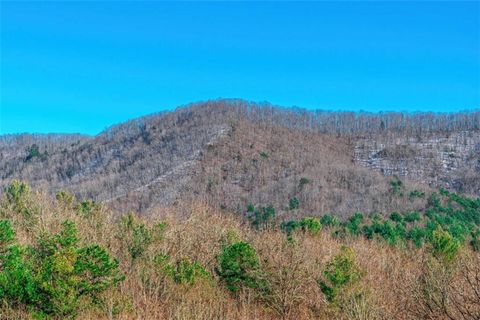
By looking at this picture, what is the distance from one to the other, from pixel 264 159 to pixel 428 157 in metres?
27.0

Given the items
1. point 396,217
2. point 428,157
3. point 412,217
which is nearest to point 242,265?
point 412,217

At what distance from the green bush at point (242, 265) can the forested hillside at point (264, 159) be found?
35379mm

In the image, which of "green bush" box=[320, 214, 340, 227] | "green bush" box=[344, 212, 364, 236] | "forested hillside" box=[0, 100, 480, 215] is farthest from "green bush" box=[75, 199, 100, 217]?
"forested hillside" box=[0, 100, 480, 215]

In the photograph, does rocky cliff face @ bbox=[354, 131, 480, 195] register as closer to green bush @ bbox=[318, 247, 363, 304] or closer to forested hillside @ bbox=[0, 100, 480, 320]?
forested hillside @ bbox=[0, 100, 480, 320]

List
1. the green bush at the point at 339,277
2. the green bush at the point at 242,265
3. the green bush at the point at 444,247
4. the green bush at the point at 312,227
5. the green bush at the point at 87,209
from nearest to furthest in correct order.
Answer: the green bush at the point at 339,277 → the green bush at the point at 242,265 → the green bush at the point at 444,247 → the green bush at the point at 87,209 → the green bush at the point at 312,227

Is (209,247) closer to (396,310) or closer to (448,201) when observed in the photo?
(396,310)

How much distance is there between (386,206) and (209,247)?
34.8 metres

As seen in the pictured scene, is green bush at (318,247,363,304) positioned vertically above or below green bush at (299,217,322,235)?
below

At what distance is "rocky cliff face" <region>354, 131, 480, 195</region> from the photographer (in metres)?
75.0

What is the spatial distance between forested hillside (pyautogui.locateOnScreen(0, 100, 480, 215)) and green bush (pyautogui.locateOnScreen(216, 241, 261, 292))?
116ft

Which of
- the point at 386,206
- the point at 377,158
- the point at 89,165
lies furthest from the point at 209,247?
the point at 89,165

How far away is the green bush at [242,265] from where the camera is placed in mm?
16516

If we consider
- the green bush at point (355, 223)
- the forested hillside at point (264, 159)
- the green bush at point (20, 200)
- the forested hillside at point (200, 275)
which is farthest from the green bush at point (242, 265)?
the forested hillside at point (264, 159)

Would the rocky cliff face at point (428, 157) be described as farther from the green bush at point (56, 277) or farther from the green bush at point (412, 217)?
the green bush at point (56, 277)
